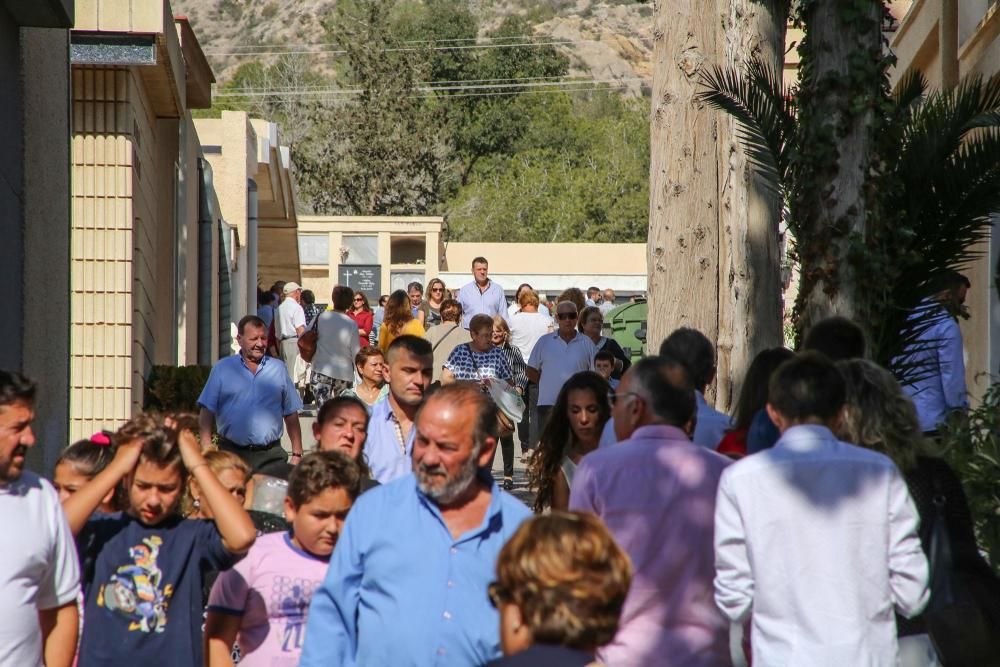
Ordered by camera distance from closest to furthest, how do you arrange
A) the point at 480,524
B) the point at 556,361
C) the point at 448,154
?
the point at 480,524, the point at 556,361, the point at 448,154

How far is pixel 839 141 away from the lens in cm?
856

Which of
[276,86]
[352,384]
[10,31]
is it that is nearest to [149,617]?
[10,31]

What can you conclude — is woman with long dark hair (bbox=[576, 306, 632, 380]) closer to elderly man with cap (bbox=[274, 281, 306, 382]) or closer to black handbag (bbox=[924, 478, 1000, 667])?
elderly man with cap (bbox=[274, 281, 306, 382])

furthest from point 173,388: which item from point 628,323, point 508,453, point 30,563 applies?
point 628,323

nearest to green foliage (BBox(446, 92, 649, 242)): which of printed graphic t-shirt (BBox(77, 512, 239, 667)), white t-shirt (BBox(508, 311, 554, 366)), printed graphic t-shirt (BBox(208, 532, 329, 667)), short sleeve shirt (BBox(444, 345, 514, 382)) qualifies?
white t-shirt (BBox(508, 311, 554, 366))

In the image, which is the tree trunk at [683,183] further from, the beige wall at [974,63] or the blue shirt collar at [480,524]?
the blue shirt collar at [480,524]

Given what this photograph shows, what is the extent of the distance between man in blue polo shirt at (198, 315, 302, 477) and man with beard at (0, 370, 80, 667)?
5.31m

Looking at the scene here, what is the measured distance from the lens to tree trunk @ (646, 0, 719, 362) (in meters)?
12.4

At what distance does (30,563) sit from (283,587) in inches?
37.7

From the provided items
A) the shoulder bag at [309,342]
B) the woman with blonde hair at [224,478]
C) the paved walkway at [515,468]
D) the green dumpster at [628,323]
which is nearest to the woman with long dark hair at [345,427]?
the woman with blonde hair at [224,478]

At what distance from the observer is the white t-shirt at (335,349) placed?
1546 cm

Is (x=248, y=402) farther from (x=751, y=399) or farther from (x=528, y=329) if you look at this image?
(x=528, y=329)

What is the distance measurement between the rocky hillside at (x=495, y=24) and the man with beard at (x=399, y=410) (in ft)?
509

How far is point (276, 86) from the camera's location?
8981 cm
